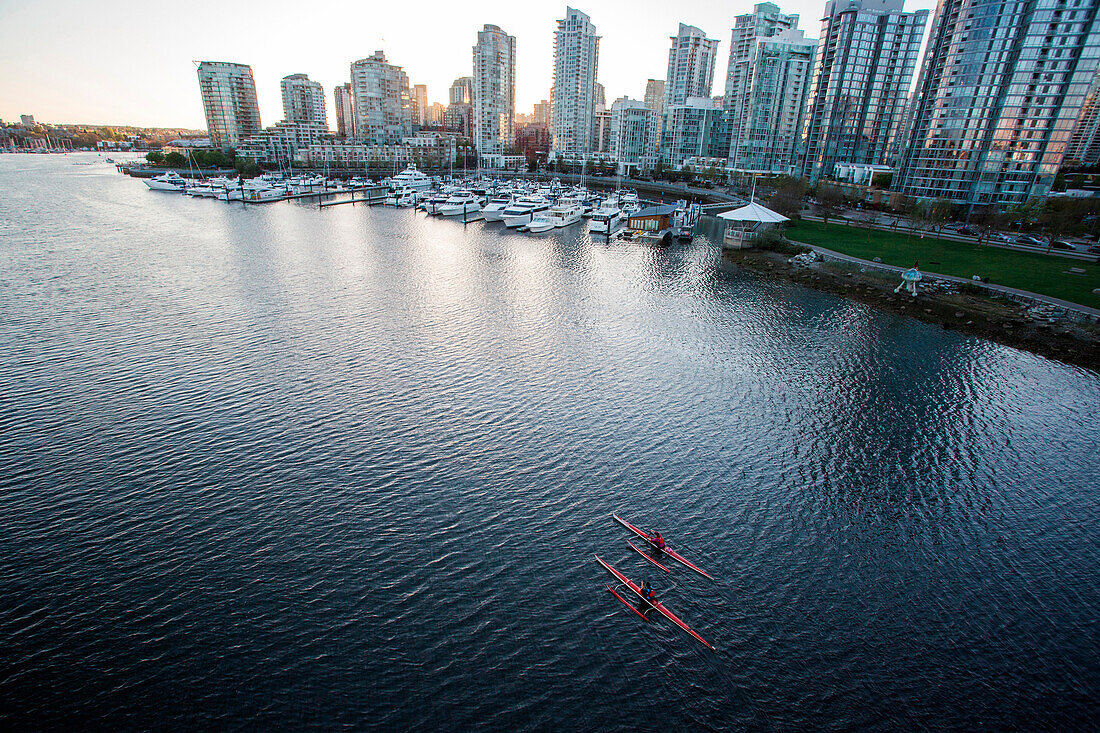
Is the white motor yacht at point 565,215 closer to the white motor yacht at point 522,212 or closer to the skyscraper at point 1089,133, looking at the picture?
the white motor yacht at point 522,212

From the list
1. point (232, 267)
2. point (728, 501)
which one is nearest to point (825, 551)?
point (728, 501)

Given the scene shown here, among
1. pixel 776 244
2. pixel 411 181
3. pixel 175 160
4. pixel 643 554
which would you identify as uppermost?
pixel 175 160

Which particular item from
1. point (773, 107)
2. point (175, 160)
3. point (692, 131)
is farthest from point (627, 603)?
point (692, 131)

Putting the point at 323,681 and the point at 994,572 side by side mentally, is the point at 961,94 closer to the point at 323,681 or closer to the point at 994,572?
the point at 994,572

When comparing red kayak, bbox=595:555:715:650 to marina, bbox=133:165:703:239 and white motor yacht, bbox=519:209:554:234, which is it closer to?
marina, bbox=133:165:703:239

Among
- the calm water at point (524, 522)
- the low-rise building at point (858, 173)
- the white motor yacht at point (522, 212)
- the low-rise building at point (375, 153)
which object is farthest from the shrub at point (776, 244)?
the low-rise building at point (375, 153)

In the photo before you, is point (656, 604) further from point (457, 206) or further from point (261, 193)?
point (261, 193)
